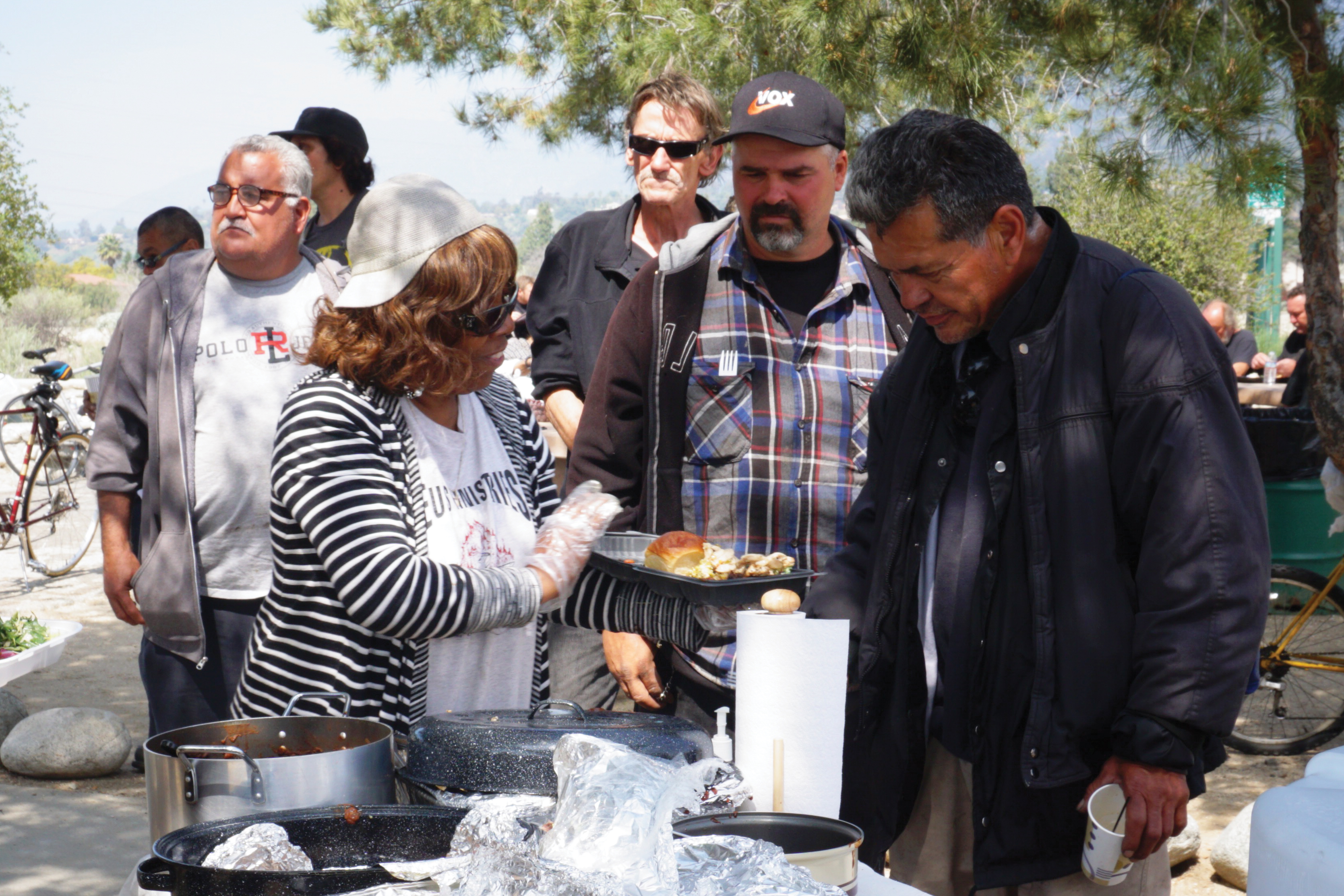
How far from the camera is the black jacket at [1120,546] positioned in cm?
175

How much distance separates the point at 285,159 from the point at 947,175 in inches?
83.5

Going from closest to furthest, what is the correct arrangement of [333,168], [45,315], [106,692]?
[333,168] < [106,692] < [45,315]

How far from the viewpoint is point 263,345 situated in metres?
3.13

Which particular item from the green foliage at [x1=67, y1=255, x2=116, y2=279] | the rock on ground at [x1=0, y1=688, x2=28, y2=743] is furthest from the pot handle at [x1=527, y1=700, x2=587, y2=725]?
the green foliage at [x1=67, y1=255, x2=116, y2=279]

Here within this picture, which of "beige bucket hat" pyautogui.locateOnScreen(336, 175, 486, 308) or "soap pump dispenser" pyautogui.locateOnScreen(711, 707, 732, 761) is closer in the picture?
"soap pump dispenser" pyautogui.locateOnScreen(711, 707, 732, 761)

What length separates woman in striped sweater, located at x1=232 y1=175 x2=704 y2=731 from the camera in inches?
69.9

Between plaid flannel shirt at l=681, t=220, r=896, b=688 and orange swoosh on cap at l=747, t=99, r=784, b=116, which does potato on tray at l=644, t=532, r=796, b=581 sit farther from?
orange swoosh on cap at l=747, t=99, r=784, b=116

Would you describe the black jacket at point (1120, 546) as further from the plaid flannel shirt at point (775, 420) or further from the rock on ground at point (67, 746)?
the rock on ground at point (67, 746)

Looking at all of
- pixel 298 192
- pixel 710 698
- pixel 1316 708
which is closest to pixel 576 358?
pixel 298 192

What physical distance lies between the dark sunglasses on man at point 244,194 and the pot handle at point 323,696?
179cm

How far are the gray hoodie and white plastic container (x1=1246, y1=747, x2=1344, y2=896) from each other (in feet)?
8.05

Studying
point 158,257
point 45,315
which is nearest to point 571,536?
point 158,257

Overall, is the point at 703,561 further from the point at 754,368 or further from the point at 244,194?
the point at 244,194

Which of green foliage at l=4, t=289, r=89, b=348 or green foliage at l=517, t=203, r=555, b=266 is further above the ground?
green foliage at l=517, t=203, r=555, b=266
